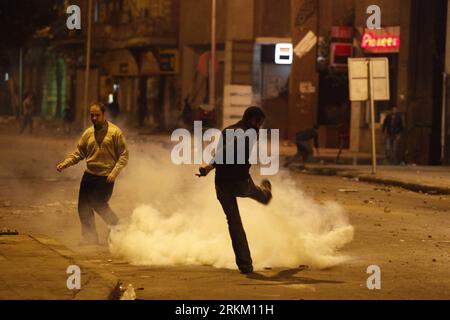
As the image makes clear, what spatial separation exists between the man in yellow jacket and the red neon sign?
2427cm

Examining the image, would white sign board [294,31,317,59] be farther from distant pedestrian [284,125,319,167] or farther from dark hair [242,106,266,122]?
dark hair [242,106,266,122]

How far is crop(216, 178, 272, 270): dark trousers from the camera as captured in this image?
1115 cm

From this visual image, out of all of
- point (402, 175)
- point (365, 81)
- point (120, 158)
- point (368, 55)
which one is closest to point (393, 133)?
point (365, 81)

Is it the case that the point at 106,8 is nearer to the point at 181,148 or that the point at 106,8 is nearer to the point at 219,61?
the point at 219,61

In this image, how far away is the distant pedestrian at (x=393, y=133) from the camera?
106ft

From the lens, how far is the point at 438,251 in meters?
13.2

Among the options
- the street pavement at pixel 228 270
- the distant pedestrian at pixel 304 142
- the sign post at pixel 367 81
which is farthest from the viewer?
the distant pedestrian at pixel 304 142

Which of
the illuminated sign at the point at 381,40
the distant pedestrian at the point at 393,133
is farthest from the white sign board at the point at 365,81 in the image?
the illuminated sign at the point at 381,40

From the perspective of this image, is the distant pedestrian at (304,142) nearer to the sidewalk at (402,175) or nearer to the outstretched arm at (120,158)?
the sidewalk at (402,175)

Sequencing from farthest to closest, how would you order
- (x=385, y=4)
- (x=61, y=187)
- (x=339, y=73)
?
(x=339, y=73), (x=385, y=4), (x=61, y=187)

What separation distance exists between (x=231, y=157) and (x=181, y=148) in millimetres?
18357

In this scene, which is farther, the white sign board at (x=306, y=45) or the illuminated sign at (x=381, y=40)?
the white sign board at (x=306, y=45)

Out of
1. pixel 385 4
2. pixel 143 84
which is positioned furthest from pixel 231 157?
pixel 143 84

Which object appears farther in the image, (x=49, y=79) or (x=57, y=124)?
(x=49, y=79)
